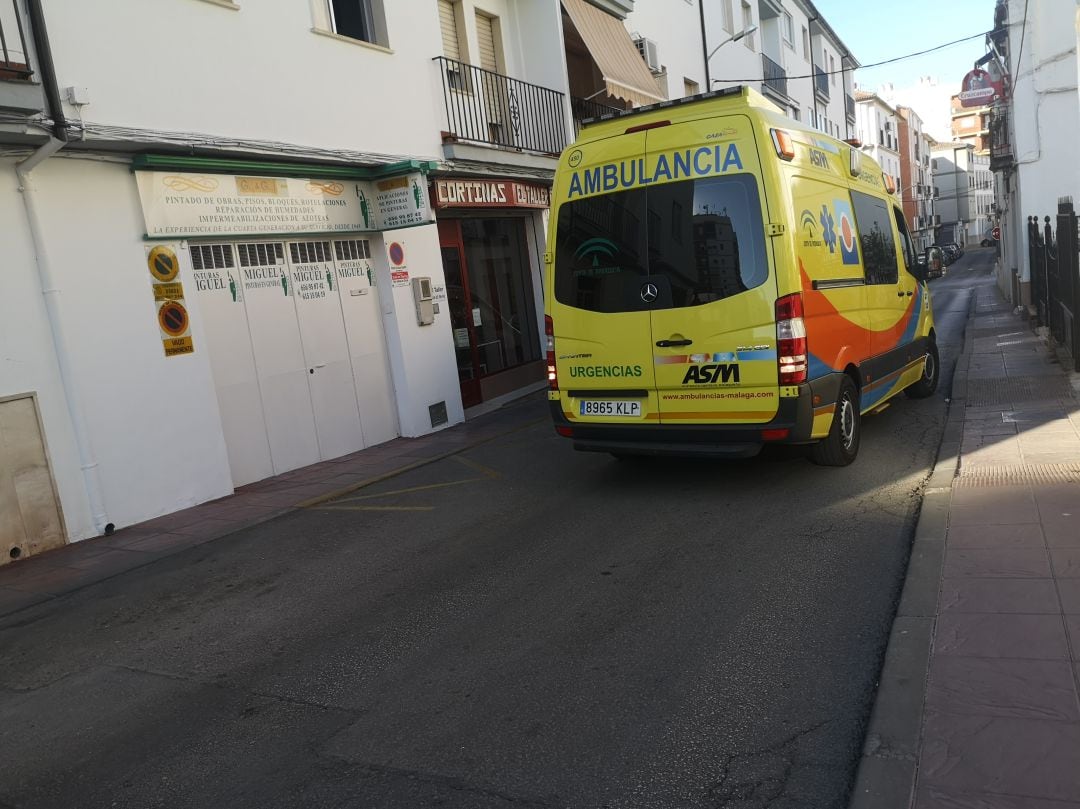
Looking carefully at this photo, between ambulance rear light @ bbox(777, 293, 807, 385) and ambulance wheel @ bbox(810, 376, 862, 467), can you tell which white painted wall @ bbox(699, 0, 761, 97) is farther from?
ambulance rear light @ bbox(777, 293, 807, 385)

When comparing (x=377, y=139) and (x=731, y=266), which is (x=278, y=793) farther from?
(x=377, y=139)

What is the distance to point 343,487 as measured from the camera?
9016 mm

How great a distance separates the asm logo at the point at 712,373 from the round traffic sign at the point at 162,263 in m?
5.19

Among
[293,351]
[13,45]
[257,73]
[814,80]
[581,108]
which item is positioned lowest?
[293,351]

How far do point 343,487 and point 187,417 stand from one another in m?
1.66

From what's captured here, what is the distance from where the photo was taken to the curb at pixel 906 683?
294cm

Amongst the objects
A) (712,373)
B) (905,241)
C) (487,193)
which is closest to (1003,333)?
(905,241)

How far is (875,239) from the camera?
8609mm

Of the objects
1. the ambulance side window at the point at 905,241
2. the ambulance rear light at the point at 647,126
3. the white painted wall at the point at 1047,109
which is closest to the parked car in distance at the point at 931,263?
the ambulance side window at the point at 905,241

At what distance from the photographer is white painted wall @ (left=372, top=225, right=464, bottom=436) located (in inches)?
454

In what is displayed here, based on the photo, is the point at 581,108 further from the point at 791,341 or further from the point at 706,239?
the point at 791,341

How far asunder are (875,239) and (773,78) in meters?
21.8

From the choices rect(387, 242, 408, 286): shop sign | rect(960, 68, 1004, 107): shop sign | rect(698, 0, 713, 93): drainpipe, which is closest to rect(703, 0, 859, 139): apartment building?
rect(698, 0, 713, 93): drainpipe

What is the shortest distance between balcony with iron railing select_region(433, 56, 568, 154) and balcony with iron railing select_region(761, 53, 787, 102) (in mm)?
14087
